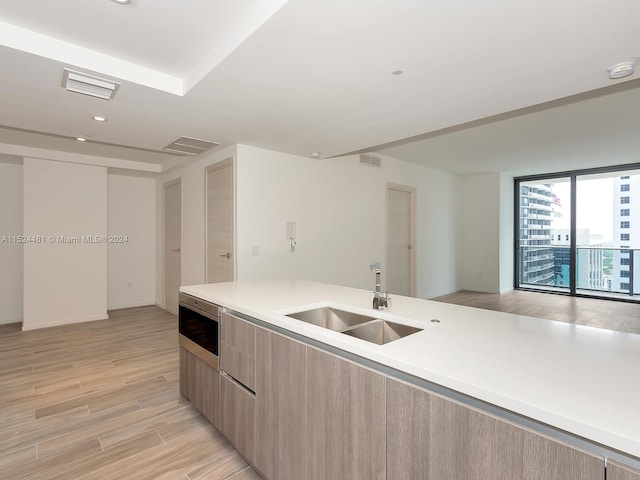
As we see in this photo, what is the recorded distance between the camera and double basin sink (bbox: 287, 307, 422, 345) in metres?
1.68

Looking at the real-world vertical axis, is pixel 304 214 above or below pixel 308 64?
below

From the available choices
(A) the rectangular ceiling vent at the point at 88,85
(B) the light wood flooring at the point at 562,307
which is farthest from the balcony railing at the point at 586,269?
(A) the rectangular ceiling vent at the point at 88,85

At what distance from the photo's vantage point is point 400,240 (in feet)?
20.2

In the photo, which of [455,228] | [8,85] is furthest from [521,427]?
[455,228]

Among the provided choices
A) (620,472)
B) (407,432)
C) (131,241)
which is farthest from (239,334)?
(131,241)

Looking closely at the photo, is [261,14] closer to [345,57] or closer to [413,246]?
[345,57]

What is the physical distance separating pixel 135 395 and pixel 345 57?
304cm

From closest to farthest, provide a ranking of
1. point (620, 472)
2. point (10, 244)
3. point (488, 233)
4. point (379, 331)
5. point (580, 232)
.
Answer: point (620, 472)
point (379, 331)
point (10, 244)
point (580, 232)
point (488, 233)

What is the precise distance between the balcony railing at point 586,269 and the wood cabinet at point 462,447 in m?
7.48

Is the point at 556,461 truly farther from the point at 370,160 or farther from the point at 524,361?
the point at 370,160

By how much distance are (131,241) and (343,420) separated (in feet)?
19.6

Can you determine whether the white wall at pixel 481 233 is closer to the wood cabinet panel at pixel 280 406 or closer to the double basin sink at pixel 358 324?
Result: the double basin sink at pixel 358 324

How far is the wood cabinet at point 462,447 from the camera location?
79cm

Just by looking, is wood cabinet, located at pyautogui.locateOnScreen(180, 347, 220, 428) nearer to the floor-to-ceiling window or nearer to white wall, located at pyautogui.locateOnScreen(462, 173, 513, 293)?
white wall, located at pyautogui.locateOnScreen(462, 173, 513, 293)
